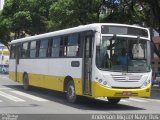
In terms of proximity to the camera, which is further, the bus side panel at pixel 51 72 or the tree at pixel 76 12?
the tree at pixel 76 12

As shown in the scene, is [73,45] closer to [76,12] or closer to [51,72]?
[51,72]

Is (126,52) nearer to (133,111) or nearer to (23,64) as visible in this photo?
(133,111)

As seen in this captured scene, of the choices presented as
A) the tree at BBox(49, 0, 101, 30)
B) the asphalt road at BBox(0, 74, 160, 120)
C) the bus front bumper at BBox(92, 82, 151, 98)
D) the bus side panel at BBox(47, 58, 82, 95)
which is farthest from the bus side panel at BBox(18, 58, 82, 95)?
the tree at BBox(49, 0, 101, 30)

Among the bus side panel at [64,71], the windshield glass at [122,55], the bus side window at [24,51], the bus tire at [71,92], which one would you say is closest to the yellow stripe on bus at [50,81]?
the bus side panel at [64,71]

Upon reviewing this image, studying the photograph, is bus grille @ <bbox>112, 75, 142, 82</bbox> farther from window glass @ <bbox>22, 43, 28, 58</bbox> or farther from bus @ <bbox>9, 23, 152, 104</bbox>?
window glass @ <bbox>22, 43, 28, 58</bbox>

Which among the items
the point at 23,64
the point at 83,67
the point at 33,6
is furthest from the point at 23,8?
the point at 83,67

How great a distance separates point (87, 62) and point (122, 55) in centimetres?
134

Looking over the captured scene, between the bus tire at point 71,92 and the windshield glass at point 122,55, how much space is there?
7.59 feet

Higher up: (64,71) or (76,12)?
(76,12)

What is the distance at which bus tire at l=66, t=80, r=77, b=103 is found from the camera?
18156 mm

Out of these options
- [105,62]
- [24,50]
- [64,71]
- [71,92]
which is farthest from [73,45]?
[24,50]

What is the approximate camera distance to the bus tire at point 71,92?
18156 millimetres

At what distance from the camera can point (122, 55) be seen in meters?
16.5

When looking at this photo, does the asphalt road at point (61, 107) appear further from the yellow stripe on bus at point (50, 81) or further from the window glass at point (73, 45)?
the window glass at point (73, 45)
